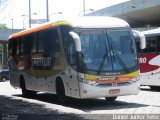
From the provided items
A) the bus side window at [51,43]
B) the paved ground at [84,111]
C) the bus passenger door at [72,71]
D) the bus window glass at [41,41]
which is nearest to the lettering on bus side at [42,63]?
the bus side window at [51,43]

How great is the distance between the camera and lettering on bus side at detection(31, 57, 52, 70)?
63.5 feet

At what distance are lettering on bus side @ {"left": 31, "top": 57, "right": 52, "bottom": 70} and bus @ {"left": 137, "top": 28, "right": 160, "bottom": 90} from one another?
649 centimetres

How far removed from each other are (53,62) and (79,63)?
2.66 metres

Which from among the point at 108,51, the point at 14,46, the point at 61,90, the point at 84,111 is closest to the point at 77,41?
the point at 108,51

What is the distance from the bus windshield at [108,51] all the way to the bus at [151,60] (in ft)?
23.6

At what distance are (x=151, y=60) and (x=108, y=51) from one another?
27.4ft

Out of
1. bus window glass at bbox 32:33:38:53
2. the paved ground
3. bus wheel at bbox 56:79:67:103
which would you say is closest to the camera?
the paved ground

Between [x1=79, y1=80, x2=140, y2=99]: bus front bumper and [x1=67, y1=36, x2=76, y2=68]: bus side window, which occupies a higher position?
[x1=67, y1=36, x2=76, y2=68]: bus side window

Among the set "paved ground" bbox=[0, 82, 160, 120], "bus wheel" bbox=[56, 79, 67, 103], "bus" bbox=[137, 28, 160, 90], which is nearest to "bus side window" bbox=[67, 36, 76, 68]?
"bus wheel" bbox=[56, 79, 67, 103]

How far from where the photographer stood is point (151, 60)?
24609 mm

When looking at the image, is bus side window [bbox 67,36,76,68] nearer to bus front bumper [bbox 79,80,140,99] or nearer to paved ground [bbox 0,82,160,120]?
bus front bumper [bbox 79,80,140,99]

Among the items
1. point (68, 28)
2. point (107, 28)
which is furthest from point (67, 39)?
point (107, 28)

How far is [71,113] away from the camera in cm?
1496

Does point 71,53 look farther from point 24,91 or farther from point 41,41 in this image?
point 24,91
